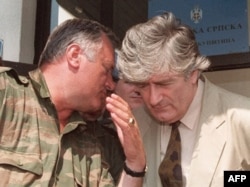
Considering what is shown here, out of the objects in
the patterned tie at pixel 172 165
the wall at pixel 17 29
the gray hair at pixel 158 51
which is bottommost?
the patterned tie at pixel 172 165

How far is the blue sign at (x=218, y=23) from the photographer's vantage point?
3.12 m

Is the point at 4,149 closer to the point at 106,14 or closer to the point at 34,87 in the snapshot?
the point at 34,87

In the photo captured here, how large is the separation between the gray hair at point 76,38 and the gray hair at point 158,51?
0.48 feet

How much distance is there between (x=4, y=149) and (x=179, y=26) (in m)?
0.80

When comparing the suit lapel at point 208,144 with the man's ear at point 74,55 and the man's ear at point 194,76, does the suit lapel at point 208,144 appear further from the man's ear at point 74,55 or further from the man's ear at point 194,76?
the man's ear at point 74,55

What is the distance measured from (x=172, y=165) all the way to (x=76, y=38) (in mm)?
645

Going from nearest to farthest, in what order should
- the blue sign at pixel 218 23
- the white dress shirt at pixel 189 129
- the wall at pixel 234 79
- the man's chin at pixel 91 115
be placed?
1. the white dress shirt at pixel 189 129
2. the man's chin at pixel 91 115
3. the blue sign at pixel 218 23
4. the wall at pixel 234 79

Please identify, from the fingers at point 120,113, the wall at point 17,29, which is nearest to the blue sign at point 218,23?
the wall at point 17,29

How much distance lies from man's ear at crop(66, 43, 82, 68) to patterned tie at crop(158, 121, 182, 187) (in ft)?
1.59

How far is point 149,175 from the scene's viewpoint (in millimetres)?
2102

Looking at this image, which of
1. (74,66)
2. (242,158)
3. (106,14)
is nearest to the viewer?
(242,158)

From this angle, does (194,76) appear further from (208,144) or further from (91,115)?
(91,115)

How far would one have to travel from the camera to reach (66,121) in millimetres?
2111

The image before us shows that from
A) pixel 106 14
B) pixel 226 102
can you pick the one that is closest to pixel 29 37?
pixel 106 14
